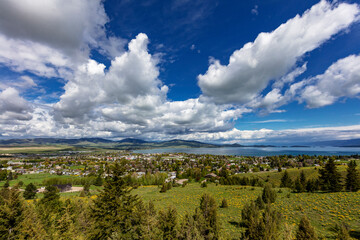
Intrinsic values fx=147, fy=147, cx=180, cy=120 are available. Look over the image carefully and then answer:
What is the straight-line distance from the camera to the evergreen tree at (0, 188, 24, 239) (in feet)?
64.4

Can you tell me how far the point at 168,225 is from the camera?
674 inches

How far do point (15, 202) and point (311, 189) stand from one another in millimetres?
55205

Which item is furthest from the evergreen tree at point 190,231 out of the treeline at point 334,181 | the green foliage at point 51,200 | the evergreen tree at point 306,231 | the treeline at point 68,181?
the treeline at point 68,181

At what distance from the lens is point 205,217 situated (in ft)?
60.1

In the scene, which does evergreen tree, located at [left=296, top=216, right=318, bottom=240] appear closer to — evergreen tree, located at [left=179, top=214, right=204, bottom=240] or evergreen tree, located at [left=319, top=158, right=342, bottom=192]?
evergreen tree, located at [left=179, top=214, right=204, bottom=240]

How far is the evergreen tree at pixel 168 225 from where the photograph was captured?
16.8m

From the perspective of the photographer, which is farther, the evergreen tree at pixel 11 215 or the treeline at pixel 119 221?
the evergreen tree at pixel 11 215

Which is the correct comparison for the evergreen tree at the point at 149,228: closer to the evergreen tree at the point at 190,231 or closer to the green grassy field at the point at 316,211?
the green grassy field at the point at 316,211

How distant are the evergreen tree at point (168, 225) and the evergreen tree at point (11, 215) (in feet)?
64.4

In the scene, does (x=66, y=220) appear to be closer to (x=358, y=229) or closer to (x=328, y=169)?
(x=358, y=229)

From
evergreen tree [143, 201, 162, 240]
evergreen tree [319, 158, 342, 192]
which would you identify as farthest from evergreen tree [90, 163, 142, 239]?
evergreen tree [319, 158, 342, 192]

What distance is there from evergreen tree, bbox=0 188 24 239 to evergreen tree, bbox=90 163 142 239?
11.6 m

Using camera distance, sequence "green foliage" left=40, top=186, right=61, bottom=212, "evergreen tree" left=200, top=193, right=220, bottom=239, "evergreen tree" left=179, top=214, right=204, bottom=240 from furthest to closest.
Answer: "green foliage" left=40, top=186, right=61, bottom=212
"evergreen tree" left=200, top=193, right=220, bottom=239
"evergreen tree" left=179, top=214, right=204, bottom=240

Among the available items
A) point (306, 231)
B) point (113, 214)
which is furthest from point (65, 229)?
point (306, 231)
